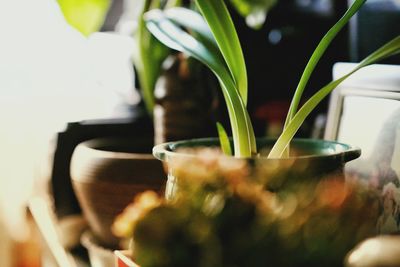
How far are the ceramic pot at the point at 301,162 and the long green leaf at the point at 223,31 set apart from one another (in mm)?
91

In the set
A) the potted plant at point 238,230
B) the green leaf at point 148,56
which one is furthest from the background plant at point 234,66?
the green leaf at point 148,56

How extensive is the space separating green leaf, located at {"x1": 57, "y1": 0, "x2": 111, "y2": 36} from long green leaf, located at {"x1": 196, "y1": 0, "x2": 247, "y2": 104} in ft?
0.85

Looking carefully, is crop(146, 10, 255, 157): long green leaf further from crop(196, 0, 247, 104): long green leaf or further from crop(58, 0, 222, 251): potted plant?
crop(58, 0, 222, 251): potted plant

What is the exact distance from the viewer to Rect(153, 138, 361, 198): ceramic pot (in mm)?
484

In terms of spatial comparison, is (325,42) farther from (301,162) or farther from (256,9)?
(256,9)

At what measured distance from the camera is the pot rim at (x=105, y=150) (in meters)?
0.80

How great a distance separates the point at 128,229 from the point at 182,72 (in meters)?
0.52

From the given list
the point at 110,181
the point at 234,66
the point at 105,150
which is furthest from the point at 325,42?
the point at 105,150

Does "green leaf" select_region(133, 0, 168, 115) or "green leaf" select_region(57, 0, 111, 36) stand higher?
"green leaf" select_region(57, 0, 111, 36)

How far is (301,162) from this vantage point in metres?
0.51

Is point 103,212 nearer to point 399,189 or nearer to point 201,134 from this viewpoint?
point 201,134

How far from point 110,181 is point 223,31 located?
0.28 metres

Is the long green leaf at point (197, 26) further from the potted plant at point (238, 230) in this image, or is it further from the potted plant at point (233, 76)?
the potted plant at point (238, 230)

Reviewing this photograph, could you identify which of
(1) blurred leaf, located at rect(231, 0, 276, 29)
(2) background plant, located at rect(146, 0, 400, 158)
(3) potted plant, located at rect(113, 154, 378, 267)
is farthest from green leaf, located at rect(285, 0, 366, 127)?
(1) blurred leaf, located at rect(231, 0, 276, 29)
